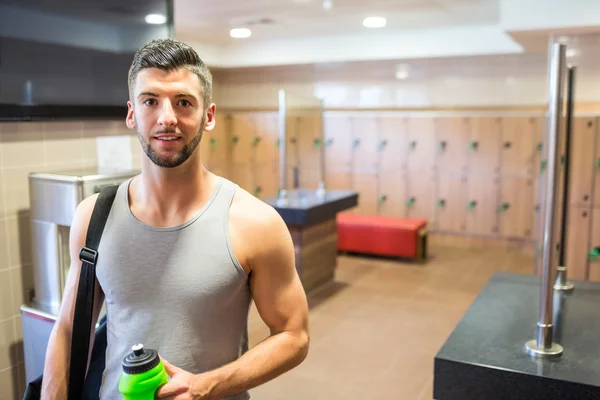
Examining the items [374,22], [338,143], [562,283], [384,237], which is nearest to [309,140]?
[338,143]

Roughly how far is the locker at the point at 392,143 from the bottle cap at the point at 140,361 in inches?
281

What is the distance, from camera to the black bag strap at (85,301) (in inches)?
56.0

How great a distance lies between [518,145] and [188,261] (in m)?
6.82

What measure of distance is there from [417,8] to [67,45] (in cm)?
382

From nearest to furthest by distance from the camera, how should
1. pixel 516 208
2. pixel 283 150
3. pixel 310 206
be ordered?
pixel 310 206 → pixel 283 150 → pixel 516 208

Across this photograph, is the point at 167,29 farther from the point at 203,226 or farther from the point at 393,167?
the point at 393,167

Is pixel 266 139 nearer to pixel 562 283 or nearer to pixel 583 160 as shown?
pixel 583 160

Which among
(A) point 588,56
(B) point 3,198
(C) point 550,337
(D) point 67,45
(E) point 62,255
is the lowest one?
(C) point 550,337

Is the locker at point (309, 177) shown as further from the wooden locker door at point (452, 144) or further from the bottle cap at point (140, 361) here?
the bottle cap at point (140, 361)

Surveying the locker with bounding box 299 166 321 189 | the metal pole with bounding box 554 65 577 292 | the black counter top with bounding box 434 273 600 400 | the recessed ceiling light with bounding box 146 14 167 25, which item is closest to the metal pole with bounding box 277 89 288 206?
the recessed ceiling light with bounding box 146 14 167 25

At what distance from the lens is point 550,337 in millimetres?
2025

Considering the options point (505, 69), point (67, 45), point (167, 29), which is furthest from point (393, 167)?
point (67, 45)

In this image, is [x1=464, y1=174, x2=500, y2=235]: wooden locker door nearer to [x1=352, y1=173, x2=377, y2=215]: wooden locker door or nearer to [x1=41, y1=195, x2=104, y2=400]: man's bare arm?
[x1=352, y1=173, x2=377, y2=215]: wooden locker door

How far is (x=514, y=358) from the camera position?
78.7 inches
